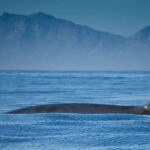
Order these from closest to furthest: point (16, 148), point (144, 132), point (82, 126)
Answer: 1. point (16, 148)
2. point (144, 132)
3. point (82, 126)

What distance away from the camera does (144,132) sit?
17.1 meters

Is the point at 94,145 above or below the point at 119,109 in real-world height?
below

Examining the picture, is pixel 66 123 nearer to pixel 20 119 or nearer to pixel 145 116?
pixel 20 119

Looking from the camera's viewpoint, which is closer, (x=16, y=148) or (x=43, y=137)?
(x=16, y=148)

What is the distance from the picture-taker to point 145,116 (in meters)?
20.8

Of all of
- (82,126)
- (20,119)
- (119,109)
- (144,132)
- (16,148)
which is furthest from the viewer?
(119,109)

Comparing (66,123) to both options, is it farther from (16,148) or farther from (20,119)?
(16,148)

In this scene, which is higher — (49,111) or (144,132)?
(49,111)

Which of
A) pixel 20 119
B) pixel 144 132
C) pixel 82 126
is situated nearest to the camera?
pixel 144 132

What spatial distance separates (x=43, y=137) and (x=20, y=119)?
4.61 meters

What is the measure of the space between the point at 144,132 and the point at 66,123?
3.36 meters

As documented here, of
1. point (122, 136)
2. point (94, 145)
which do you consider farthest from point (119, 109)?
point (94, 145)

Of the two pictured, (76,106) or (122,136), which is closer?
(122,136)

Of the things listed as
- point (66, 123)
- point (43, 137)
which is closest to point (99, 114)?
point (66, 123)
